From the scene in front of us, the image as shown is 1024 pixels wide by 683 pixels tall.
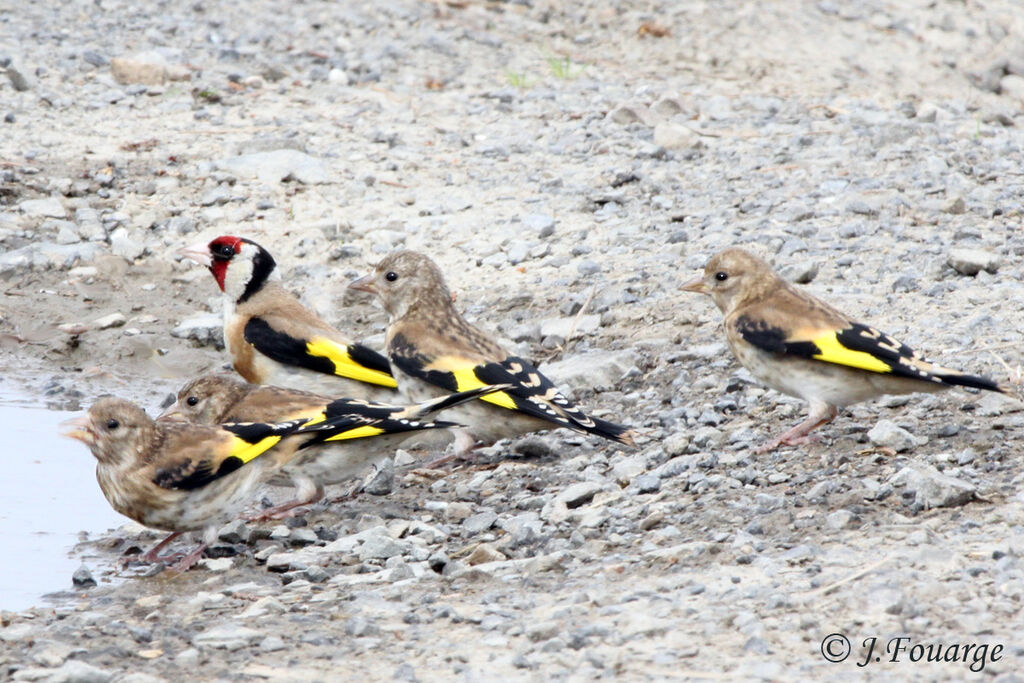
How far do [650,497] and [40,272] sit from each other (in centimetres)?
498

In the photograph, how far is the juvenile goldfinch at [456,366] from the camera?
6309mm

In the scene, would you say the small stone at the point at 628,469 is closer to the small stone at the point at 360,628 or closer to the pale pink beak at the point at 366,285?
the small stone at the point at 360,628

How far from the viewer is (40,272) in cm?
894

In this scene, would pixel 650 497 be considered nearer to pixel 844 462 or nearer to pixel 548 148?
pixel 844 462

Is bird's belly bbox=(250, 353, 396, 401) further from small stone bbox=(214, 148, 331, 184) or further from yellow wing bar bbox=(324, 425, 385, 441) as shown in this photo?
small stone bbox=(214, 148, 331, 184)

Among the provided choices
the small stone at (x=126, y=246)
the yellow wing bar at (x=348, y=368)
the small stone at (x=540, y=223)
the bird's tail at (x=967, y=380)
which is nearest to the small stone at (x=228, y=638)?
the bird's tail at (x=967, y=380)

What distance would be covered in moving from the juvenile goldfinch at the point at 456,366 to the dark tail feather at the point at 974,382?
1.35 meters

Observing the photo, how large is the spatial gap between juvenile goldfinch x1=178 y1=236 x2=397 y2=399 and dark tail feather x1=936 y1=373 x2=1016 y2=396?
9.56 feet

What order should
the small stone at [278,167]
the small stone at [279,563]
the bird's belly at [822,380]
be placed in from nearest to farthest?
the small stone at [279,563] < the bird's belly at [822,380] < the small stone at [278,167]

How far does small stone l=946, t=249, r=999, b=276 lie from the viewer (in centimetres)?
748

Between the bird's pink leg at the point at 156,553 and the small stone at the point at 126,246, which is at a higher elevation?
the small stone at the point at 126,246

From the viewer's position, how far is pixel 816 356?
5.88 meters

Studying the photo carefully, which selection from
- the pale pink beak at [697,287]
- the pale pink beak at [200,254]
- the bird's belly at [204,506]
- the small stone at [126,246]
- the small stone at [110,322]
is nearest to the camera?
the bird's belly at [204,506]

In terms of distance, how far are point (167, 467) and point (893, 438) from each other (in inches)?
113
